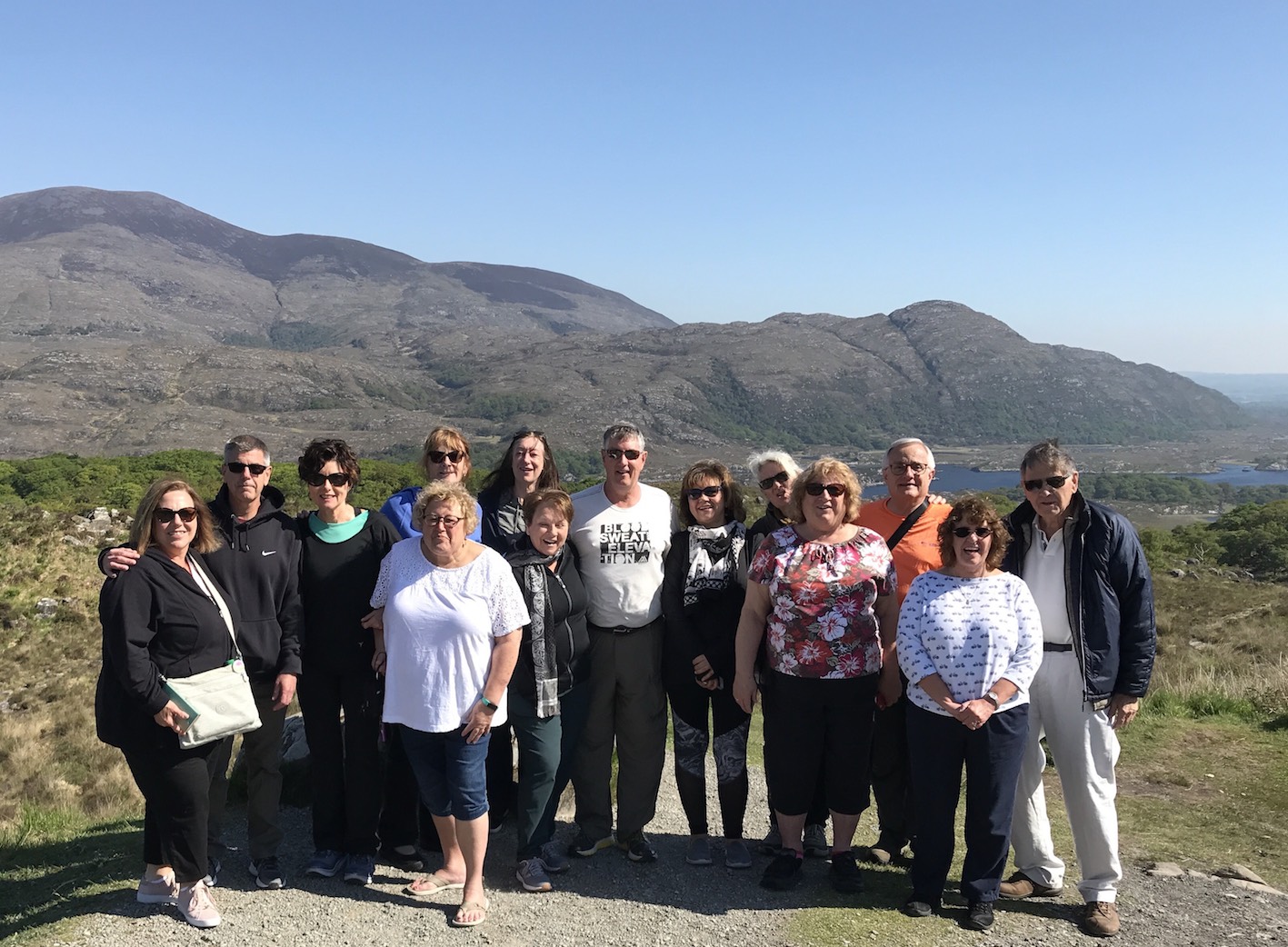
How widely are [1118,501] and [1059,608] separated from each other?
455 feet

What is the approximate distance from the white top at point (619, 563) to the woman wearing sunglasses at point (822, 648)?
2.01ft

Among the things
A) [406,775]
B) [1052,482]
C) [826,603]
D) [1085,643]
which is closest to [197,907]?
[406,775]

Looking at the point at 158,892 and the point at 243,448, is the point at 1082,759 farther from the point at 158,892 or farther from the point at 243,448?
the point at 158,892

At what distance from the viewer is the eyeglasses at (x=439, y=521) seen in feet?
14.5

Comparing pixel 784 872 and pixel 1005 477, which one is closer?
pixel 784 872

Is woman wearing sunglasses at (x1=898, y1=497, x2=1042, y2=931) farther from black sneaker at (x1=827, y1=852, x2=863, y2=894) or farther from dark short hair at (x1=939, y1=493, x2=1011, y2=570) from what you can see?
black sneaker at (x1=827, y1=852, x2=863, y2=894)

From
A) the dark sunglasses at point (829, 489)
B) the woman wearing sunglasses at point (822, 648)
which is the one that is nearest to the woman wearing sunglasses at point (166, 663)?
the woman wearing sunglasses at point (822, 648)

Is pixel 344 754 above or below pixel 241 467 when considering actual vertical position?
below

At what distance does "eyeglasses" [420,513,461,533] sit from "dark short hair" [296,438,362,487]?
62 cm

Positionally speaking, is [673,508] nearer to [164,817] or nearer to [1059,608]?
[1059,608]

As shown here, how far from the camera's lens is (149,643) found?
428 cm

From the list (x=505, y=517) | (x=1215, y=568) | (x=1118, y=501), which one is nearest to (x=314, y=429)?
(x=1118, y=501)

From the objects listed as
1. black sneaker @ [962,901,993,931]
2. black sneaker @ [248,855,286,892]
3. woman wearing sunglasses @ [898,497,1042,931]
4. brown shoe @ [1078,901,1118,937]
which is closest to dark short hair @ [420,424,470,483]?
black sneaker @ [248,855,286,892]

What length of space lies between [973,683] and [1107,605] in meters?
0.83
